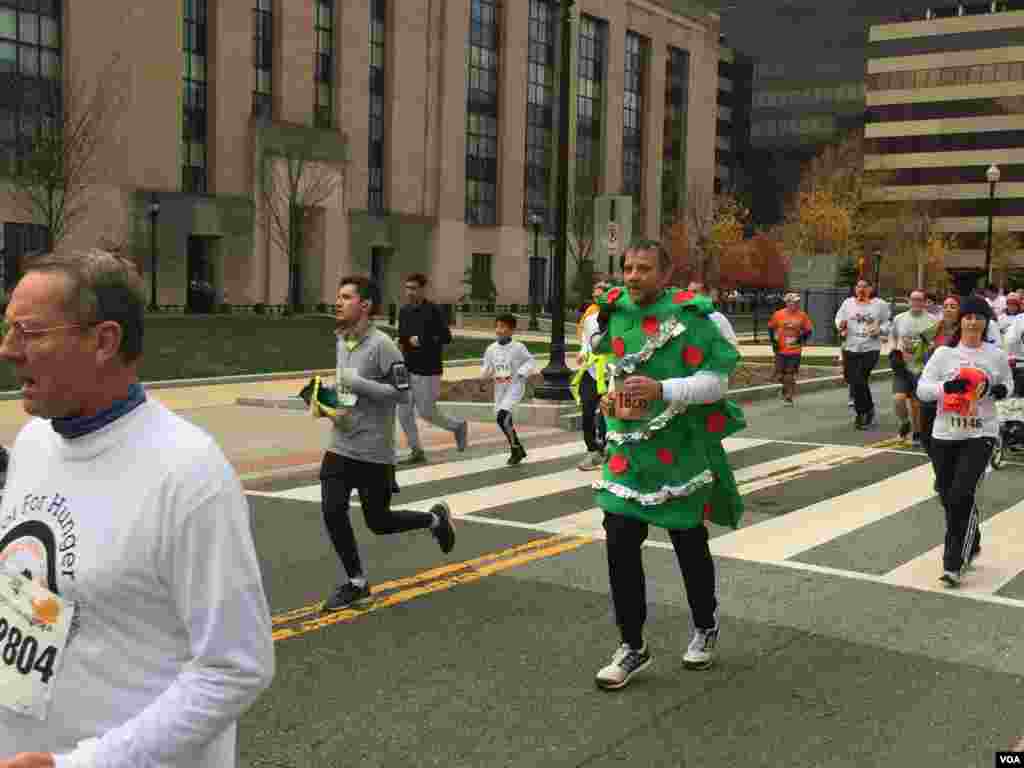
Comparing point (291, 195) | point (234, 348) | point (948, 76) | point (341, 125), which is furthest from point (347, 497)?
point (948, 76)

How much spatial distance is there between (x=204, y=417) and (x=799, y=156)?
Answer: 129 metres

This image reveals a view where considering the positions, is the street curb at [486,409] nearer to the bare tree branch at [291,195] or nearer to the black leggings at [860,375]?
the black leggings at [860,375]

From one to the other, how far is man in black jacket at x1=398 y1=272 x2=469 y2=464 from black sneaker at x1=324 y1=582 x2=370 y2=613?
5.72 metres

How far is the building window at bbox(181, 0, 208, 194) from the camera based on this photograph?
5228 cm

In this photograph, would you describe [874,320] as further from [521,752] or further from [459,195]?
[459,195]

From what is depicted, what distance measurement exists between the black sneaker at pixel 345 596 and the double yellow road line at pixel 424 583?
37 mm

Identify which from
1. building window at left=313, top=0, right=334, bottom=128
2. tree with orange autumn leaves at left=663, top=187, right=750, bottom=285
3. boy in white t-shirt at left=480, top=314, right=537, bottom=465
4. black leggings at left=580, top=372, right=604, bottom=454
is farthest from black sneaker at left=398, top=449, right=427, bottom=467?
tree with orange autumn leaves at left=663, top=187, right=750, bottom=285

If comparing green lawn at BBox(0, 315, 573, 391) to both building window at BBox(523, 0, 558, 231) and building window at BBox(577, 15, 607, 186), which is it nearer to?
building window at BBox(523, 0, 558, 231)

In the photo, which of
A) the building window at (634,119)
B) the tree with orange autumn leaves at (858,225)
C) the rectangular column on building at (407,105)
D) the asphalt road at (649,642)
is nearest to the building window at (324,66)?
A: the rectangular column on building at (407,105)

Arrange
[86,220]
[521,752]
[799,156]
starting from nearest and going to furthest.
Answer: [521,752] → [86,220] → [799,156]

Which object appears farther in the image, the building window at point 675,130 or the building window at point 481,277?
the building window at point 675,130

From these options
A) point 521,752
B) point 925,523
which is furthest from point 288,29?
point 521,752

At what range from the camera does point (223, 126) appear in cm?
5316

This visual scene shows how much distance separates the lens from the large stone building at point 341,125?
4772cm
